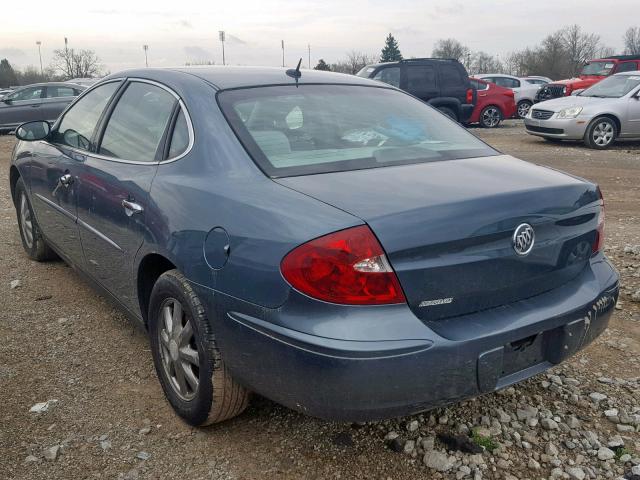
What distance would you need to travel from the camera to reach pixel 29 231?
5117mm

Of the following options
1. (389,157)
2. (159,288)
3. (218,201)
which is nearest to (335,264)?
(218,201)

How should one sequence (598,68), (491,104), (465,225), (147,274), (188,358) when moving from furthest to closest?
(598,68), (491,104), (147,274), (188,358), (465,225)

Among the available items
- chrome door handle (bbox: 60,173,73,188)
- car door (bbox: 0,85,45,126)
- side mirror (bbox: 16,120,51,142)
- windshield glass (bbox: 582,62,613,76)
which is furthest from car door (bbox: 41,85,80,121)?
windshield glass (bbox: 582,62,613,76)

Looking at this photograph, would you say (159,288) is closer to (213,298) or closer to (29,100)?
(213,298)

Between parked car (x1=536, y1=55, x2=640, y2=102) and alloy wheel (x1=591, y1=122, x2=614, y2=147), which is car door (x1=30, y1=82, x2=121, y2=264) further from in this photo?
parked car (x1=536, y1=55, x2=640, y2=102)

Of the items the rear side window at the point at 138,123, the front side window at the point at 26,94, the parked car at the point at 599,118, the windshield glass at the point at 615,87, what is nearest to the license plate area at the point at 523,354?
the rear side window at the point at 138,123

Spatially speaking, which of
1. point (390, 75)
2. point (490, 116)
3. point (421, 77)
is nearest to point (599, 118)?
point (421, 77)

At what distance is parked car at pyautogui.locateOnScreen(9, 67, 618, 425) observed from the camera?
2.07 meters

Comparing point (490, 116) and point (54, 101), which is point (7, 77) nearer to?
point (54, 101)

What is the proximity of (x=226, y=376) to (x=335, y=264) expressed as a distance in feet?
2.54

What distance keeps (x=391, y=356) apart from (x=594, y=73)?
2005cm

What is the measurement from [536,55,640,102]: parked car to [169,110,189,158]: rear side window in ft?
59.4

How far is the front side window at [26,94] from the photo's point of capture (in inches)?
634

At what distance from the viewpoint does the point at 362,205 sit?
7.13ft
